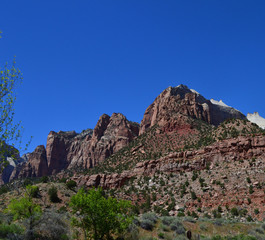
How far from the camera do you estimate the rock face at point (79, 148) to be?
130 m

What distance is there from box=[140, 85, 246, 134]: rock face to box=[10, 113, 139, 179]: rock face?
1504 centimetres

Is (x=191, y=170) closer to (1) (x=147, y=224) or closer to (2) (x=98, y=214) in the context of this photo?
(1) (x=147, y=224)

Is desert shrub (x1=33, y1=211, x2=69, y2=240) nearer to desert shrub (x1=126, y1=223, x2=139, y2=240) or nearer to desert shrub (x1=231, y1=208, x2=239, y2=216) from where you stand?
desert shrub (x1=126, y1=223, x2=139, y2=240)

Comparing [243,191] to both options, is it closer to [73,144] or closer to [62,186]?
[62,186]

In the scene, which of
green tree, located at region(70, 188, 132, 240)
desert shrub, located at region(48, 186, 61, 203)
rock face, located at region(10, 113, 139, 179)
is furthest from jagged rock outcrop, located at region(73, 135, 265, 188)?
rock face, located at region(10, 113, 139, 179)

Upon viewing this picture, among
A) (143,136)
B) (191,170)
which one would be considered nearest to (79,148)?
A: (143,136)

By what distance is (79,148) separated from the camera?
165 metres

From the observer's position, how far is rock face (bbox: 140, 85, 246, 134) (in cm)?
9325

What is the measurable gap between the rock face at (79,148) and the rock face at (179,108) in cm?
1504

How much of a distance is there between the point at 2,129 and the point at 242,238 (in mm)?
19524

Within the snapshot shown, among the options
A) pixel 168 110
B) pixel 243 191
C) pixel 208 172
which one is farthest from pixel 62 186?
pixel 168 110

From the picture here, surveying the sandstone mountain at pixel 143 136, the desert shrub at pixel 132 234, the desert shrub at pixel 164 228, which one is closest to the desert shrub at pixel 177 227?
the desert shrub at pixel 164 228

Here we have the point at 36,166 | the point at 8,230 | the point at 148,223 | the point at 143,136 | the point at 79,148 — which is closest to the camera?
the point at 8,230

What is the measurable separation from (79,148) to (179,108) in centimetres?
9783
